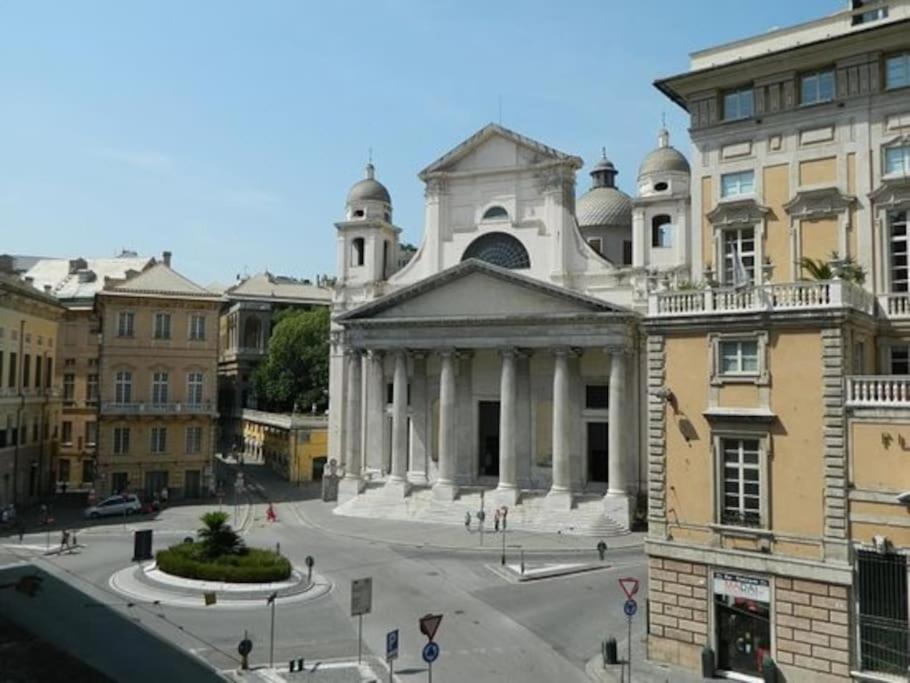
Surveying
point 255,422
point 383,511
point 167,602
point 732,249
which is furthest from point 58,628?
point 255,422

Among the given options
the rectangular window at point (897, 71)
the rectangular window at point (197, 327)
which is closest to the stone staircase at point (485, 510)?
the rectangular window at point (197, 327)

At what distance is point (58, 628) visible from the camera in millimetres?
11320

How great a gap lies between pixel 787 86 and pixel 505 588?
65.5 ft

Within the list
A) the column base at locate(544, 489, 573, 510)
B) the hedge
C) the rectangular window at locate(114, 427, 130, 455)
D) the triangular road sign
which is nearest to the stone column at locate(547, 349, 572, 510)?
the column base at locate(544, 489, 573, 510)

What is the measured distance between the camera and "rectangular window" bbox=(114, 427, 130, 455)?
161 feet

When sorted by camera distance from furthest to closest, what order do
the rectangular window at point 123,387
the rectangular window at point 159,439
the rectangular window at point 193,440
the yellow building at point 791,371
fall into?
the rectangular window at point 193,440 < the rectangular window at point 159,439 < the rectangular window at point 123,387 < the yellow building at point 791,371

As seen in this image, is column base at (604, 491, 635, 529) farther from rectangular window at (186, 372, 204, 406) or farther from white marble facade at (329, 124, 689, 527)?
rectangular window at (186, 372, 204, 406)

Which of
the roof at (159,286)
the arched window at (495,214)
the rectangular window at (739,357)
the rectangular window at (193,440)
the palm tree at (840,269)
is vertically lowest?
the rectangular window at (193,440)

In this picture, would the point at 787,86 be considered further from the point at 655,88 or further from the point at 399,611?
the point at 399,611

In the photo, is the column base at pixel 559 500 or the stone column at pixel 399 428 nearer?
the column base at pixel 559 500

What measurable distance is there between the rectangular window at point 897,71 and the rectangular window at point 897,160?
73.1 inches

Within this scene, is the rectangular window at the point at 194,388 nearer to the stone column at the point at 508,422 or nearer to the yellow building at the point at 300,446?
the yellow building at the point at 300,446

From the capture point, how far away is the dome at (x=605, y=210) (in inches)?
2254

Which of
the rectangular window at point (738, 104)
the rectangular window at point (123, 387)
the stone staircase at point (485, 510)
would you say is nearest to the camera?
the rectangular window at point (738, 104)
